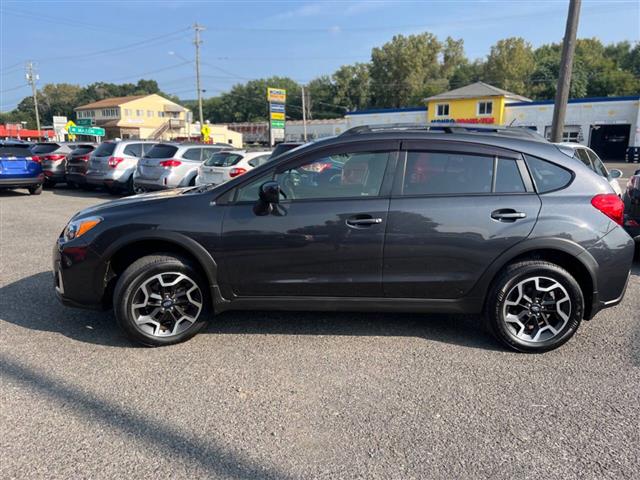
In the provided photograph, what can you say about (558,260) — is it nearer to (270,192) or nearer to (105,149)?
(270,192)

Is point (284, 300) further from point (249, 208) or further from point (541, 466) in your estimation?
point (541, 466)

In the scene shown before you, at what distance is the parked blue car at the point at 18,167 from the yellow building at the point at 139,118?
65.2m

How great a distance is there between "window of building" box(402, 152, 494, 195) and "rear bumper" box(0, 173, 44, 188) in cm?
1365

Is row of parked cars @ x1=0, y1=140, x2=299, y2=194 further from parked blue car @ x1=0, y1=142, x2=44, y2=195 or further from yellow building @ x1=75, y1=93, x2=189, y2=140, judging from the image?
yellow building @ x1=75, y1=93, x2=189, y2=140

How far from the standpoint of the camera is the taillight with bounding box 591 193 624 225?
3.72 metres

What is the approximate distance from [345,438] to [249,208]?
1.90m

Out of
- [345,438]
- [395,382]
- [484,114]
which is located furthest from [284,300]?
[484,114]

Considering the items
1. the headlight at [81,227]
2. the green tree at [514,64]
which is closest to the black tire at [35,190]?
the headlight at [81,227]

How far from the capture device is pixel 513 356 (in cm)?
373

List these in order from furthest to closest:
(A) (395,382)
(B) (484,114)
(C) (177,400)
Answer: (B) (484,114)
(A) (395,382)
(C) (177,400)

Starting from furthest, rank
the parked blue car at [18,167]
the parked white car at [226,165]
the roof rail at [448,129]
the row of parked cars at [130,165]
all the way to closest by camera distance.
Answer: the parked blue car at [18,167] → the row of parked cars at [130,165] → the parked white car at [226,165] → the roof rail at [448,129]

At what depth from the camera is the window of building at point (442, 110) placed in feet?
148

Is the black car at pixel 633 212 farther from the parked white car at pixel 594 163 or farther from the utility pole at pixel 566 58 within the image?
the utility pole at pixel 566 58

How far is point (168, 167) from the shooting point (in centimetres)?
1196
